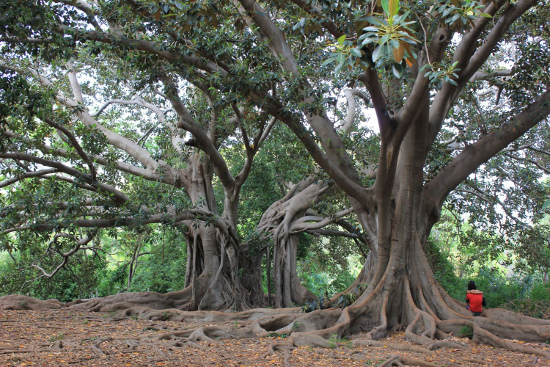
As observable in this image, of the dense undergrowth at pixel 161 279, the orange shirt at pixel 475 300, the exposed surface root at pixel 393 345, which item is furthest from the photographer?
the dense undergrowth at pixel 161 279

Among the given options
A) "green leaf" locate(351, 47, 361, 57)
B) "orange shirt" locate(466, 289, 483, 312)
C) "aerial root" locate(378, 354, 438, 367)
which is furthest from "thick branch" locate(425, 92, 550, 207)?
"green leaf" locate(351, 47, 361, 57)

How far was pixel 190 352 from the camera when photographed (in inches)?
220

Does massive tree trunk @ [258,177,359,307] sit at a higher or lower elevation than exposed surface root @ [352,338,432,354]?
higher

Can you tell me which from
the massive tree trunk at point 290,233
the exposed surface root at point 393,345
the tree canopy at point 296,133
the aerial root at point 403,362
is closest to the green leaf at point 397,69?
the tree canopy at point 296,133

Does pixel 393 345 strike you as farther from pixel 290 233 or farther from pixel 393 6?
pixel 290 233

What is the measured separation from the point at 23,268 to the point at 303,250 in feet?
27.1

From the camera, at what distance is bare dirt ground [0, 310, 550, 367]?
4.97 m

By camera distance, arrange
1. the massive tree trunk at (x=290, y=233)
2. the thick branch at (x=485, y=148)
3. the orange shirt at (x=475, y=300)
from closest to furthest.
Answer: the orange shirt at (x=475, y=300)
the thick branch at (x=485, y=148)
the massive tree trunk at (x=290, y=233)

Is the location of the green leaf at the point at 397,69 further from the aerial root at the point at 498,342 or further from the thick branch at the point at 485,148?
the thick branch at the point at 485,148

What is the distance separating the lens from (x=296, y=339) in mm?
6191

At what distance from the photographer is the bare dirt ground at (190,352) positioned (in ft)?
16.3

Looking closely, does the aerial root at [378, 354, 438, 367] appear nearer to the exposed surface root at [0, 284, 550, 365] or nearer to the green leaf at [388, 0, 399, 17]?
the exposed surface root at [0, 284, 550, 365]

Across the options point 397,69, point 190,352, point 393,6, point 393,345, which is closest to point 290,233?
point 393,345

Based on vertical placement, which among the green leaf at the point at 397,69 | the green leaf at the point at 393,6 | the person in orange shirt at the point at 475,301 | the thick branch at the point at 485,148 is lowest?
the person in orange shirt at the point at 475,301
